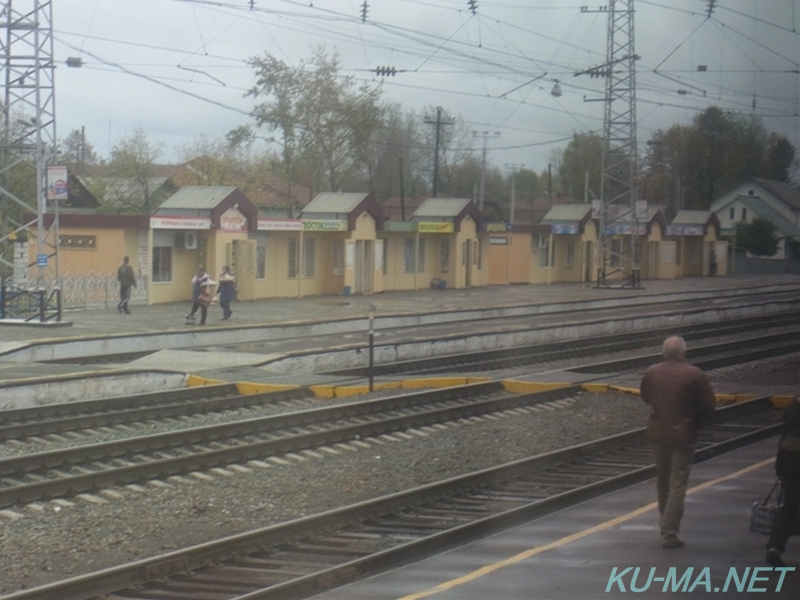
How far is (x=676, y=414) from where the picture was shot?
695 cm

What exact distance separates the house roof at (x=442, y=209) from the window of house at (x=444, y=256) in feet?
4.50

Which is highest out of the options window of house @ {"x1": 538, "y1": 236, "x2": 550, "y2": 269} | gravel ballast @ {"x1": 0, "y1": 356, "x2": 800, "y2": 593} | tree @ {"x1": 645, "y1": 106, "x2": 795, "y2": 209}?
tree @ {"x1": 645, "y1": 106, "x2": 795, "y2": 209}

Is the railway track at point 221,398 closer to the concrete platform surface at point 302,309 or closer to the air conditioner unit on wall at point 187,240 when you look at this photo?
the concrete platform surface at point 302,309

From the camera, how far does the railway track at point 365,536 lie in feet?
21.2

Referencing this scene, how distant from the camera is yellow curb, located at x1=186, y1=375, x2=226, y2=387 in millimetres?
16984

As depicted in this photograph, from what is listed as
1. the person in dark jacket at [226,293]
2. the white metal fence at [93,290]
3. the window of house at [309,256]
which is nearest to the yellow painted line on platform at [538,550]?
the person in dark jacket at [226,293]

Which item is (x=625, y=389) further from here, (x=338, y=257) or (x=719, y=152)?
(x=338, y=257)

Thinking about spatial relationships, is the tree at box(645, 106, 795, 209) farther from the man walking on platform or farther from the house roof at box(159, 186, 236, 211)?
the man walking on platform

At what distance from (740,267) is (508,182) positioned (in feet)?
56.4

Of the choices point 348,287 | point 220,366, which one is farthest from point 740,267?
point 220,366

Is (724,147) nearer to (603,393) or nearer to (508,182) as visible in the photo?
(603,393)

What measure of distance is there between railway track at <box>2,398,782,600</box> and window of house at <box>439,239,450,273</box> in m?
36.2

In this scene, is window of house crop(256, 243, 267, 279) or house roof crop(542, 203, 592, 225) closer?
window of house crop(256, 243, 267, 279)

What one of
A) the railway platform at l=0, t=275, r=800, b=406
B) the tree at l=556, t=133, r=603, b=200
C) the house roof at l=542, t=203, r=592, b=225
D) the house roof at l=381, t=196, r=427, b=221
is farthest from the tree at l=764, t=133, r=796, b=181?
the house roof at l=381, t=196, r=427, b=221
